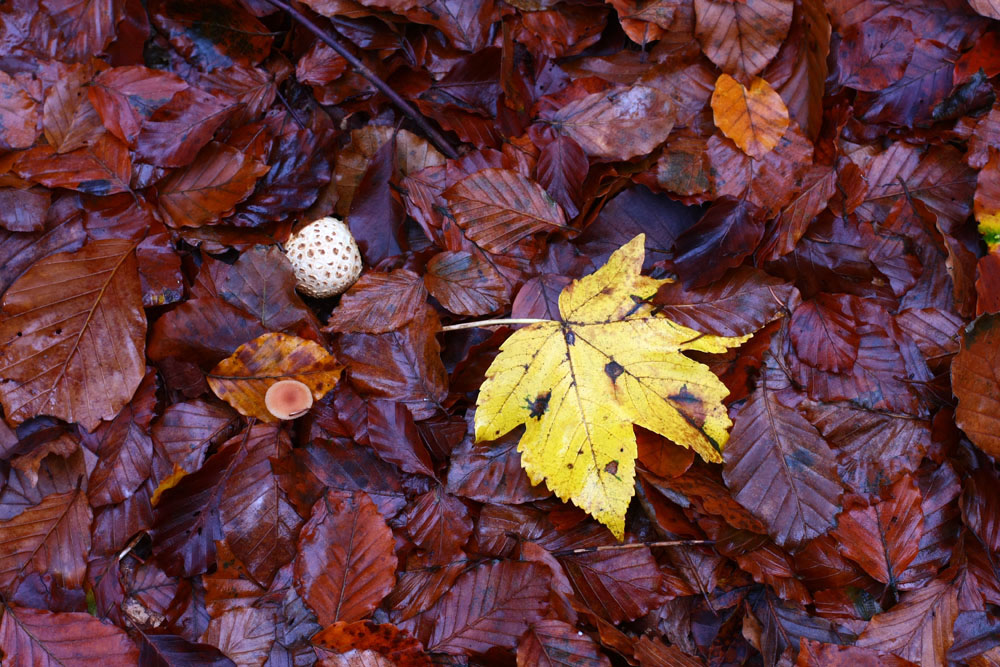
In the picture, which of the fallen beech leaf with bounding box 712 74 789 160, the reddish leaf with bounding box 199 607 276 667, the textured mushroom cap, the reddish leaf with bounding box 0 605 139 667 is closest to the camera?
the reddish leaf with bounding box 0 605 139 667

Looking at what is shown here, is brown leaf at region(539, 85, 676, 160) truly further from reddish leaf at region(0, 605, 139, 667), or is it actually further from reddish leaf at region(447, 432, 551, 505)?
reddish leaf at region(0, 605, 139, 667)

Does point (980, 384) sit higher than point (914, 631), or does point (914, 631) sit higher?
point (980, 384)

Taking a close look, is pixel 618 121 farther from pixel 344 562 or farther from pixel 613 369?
pixel 344 562

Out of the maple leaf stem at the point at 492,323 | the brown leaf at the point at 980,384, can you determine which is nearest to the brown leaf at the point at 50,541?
the maple leaf stem at the point at 492,323

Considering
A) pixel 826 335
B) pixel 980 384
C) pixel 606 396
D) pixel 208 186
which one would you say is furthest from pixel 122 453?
pixel 980 384

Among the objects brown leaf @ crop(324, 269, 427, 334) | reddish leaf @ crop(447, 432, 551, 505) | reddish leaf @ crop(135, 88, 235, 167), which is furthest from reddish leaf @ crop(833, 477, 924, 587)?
reddish leaf @ crop(135, 88, 235, 167)

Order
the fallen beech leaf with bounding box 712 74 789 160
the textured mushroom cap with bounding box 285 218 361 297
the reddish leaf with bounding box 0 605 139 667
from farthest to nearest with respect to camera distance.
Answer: the fallen beech leaf with bounding box 712 74 789 160 < the textured mushroom cap with bounding box 285 218 361 297 < the reddish leaf with bounding box 0 605 139 667

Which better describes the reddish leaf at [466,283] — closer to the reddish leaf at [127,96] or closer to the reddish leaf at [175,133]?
the reddish leaf at [175,133]
